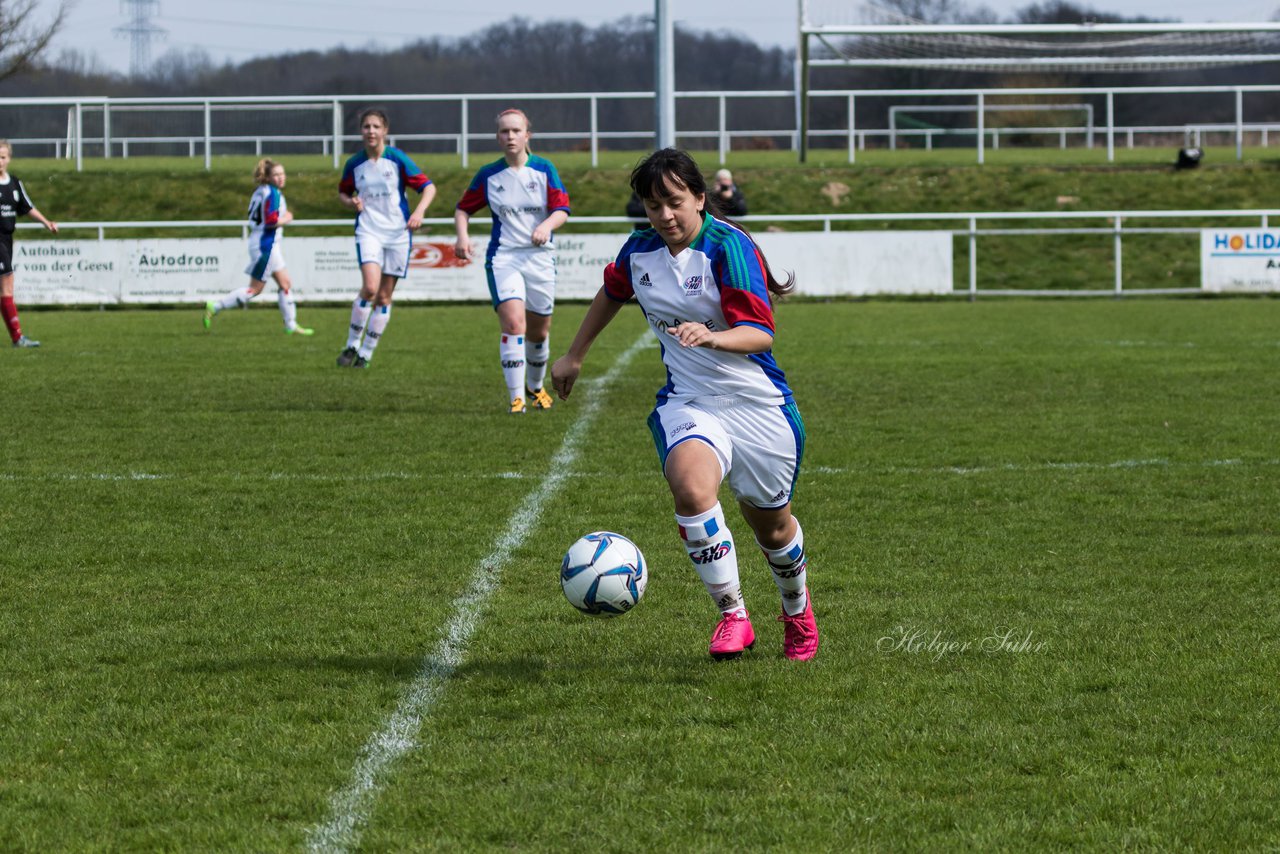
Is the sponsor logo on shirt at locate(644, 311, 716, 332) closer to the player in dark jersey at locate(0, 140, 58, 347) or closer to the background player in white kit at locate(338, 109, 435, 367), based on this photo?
the background player in white kit at locate(338, 109, 435, 367)

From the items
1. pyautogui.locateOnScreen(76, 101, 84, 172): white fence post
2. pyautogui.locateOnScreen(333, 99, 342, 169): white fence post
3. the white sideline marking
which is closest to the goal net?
pyautogui.locateOnScreen(333, 99, 342, 169): white fence post

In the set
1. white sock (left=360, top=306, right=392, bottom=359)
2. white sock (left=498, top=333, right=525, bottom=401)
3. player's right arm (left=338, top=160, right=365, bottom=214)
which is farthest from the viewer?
white sock (left=360, top=306, right=392, bottom=359)

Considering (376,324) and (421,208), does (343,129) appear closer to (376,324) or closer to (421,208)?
(376,324)

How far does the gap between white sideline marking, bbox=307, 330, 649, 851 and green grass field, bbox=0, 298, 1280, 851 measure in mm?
17

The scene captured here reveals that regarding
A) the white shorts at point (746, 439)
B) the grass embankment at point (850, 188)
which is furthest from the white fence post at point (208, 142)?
the white shorts at point (746, 439)

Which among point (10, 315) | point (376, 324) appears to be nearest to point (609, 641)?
point (376, 324)

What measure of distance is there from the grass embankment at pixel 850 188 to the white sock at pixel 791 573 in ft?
71.7

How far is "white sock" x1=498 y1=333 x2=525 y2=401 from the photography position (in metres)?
10.1

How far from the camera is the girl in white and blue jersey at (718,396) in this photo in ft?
14.3

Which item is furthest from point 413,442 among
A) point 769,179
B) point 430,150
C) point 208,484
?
point 430,150

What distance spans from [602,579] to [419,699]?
0.69 m

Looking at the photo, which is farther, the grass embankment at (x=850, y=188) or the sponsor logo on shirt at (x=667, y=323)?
the grass embankment at (x=850, y=188)

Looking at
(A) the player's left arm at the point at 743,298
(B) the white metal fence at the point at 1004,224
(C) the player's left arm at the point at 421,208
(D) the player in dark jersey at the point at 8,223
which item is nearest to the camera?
(A) the player's left arm at the point at 743,298

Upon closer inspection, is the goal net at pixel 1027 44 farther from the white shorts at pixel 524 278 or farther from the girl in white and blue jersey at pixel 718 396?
the girl in white and blue jersey at pixel 718 396
